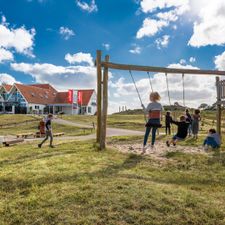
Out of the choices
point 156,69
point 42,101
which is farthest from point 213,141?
point 42,101

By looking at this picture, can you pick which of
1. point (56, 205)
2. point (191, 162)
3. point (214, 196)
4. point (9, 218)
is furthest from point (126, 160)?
point (9, 218)

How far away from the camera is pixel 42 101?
76.4 m

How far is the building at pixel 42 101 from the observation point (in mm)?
73188

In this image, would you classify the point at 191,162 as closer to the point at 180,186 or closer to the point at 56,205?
the point at 180,186

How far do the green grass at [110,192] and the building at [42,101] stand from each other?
63950mm

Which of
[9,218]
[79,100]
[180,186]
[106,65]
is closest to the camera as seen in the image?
[9,218]

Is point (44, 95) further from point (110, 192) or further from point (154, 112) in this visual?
point (110, 192)

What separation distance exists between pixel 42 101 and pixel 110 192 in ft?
239

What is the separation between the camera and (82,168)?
26.1 feet

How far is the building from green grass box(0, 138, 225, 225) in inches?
2518

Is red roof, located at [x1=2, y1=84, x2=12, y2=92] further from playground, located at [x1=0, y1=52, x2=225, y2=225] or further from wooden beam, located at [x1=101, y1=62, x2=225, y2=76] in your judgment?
playground, located at [x1=0, y1=52, x2=225, y2=225]

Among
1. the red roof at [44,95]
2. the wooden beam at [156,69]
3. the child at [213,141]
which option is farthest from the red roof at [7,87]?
the child at [213,141]

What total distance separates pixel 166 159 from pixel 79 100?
65.4m

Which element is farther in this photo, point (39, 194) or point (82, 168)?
point (82, 168)
